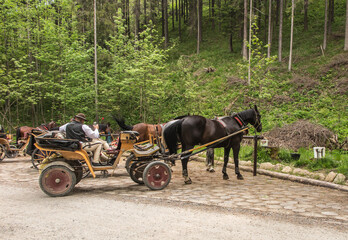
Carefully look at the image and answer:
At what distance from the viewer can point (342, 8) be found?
120ft

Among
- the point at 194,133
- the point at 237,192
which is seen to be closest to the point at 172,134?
the point at 194,133

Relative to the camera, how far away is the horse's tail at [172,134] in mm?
7451

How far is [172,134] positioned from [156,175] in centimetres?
131

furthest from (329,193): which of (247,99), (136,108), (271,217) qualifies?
(247,99)

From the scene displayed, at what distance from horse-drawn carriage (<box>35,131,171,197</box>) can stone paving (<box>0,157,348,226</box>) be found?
37 cm

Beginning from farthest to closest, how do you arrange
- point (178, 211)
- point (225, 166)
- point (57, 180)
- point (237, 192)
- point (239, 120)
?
point (239, 120) → point (225, 166) → point (237, 192) → point (57, 180) → point (178, 211)

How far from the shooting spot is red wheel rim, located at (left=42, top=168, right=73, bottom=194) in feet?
19.5

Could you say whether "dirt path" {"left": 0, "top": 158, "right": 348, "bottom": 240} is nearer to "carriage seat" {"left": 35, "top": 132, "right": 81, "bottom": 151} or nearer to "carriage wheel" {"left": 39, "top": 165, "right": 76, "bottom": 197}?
"carriage wheel" {"left": 39, "top": 165, "right": 76, "bottom": 197}

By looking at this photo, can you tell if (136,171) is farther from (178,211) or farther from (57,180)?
(178,211)

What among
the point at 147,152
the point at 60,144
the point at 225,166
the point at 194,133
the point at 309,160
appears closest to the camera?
the point at 60,144

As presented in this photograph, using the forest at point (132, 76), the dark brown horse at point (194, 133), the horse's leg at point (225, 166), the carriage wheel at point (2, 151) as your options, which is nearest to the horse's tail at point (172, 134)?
the dark brown horse at point (194, 133)

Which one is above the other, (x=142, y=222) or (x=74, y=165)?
(x=74, y=165)

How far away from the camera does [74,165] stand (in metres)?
6.56

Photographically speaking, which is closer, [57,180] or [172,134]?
[57,180]
